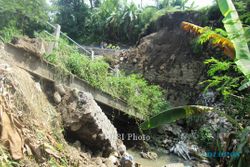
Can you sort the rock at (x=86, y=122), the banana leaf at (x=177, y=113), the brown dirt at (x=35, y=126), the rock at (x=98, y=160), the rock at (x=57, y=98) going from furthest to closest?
the rock at (x=57, y=98)
the rock at (x=86, y=122)
the rock at (x=98, y=160)
the banana leaf at (x=177, y=113)
the brown dirt at (x=35, y=126)

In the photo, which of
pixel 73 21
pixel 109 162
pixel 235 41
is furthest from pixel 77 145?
pixel 73 21

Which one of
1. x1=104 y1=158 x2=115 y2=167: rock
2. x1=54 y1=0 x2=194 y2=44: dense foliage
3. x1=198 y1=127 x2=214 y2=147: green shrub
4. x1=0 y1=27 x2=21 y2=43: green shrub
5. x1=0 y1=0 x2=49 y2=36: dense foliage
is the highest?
x1=54 y1=0 x2=194 y2=44: dense foliage

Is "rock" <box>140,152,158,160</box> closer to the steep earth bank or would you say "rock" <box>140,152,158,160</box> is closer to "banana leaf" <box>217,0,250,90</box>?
the steep earth bank

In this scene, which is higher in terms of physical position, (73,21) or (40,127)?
(73,21)

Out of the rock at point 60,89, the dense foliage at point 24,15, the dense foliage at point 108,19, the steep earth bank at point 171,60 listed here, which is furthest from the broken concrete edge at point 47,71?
the dense foliage at point 108,19

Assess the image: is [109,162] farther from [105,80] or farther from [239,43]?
[239,43]

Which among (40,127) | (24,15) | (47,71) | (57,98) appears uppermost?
(24,15)

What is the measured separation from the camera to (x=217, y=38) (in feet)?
14.9

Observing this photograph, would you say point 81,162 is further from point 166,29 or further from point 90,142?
point 166,29

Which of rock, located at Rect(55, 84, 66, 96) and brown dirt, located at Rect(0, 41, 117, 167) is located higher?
rock, located at Rect(55, 84, 66, 96)

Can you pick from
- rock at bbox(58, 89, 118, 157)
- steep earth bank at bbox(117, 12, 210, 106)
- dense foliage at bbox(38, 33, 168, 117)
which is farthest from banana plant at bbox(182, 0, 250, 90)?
steep earth bank at bbox(117, 12, 210, 106)

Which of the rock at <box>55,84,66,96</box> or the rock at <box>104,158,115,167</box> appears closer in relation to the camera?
the rock at <box>104,158,115,167</box>

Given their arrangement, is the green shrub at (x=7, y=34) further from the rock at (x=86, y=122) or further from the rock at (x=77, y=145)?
the rock at (x=77, y=145)

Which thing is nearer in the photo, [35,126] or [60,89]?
[35,126]
